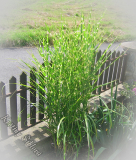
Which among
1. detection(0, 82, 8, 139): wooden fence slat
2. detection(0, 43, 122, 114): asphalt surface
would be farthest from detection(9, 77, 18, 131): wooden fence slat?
detection(0, 43, 122, 114): asphalt surface

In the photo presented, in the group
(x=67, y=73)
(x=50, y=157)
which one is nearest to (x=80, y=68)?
(x=67, y=73)

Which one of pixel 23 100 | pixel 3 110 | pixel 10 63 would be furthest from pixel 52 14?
pixel 3 110

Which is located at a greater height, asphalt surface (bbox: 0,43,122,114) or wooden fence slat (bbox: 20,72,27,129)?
wooden fence slat (bbox: 20,72,27,129)

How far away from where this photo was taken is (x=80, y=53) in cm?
183

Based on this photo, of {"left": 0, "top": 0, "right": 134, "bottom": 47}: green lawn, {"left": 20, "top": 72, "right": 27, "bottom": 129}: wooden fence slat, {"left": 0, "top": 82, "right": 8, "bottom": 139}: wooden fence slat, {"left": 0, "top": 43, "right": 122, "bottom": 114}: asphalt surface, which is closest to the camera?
{"left": 0, "top": 82, "right": 8, "bottom": 139}: wooden fence slat

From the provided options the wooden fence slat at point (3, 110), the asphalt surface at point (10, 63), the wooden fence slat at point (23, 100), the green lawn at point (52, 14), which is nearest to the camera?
the wooden fence slat at point (3, 110)

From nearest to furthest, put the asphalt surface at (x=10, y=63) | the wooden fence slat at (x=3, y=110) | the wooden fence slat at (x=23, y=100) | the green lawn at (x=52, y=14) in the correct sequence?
1. the wooden fence slat at (x=3, y=110)
2. the wooden fence slat at (x=23, y=100)
3. the asphalt surface at (x=10, y=63)
4. the green lawn at (x=52, y=14)

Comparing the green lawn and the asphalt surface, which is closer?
the asphalt surface

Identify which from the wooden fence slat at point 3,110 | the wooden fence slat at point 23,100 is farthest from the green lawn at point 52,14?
the wooden fence slat at point 3,110

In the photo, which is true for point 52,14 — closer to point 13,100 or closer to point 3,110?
point 13,100

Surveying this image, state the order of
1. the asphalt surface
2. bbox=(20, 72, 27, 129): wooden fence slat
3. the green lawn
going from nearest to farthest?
bbox=(20, 72, 27, 129): wooden fence slat → the asphalt surface → the green lawn

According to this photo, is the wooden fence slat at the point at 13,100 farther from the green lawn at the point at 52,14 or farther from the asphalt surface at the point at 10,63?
the green lawn at the point at 52,14

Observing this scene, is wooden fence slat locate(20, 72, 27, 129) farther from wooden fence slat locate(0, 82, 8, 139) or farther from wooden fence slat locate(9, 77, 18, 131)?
wooden fence slat locate(0, 82, 8, 139)

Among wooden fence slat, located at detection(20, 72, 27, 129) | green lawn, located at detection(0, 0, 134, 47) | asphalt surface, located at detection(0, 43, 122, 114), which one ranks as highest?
green lawn, located at detection(0, 0, 134, 47)
